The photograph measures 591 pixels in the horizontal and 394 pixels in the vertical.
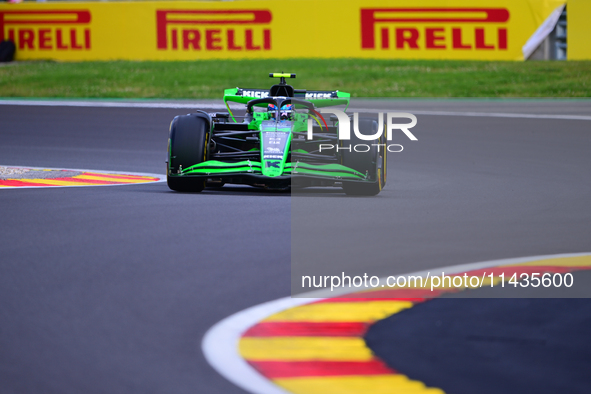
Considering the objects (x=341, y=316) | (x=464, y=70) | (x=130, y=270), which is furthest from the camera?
(x=464, y=70)

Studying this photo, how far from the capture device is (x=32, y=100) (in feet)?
68.5

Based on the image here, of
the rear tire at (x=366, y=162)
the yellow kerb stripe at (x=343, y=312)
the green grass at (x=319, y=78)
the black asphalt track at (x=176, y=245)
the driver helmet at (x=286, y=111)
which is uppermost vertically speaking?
the green grass at (x=319, y=78)

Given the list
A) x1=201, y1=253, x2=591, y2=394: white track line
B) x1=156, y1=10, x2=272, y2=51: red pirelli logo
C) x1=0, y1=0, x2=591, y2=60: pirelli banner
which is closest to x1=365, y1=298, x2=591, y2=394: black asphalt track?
x1=201, y1=253, x2=591, y2=394: white track line

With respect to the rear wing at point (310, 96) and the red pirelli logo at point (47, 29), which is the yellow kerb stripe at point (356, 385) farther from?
the red pirelli logo at point (47, 29)

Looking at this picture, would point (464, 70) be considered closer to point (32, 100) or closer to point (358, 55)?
point (358, 55)

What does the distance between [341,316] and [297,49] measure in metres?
22.7

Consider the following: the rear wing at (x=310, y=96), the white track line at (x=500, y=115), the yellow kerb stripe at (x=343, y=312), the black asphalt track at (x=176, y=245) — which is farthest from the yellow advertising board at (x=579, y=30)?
the yellow kerb stripe at (x=343, y=312)

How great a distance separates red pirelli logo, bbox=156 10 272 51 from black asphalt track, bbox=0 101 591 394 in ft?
47.3

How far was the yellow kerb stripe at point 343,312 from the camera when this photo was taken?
15.1 feet

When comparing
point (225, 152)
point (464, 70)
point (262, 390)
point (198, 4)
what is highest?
point (198, 4)

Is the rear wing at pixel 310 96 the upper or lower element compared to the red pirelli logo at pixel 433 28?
lower

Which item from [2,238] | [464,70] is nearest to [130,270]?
[2,238]

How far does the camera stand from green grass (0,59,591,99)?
71.4 ft

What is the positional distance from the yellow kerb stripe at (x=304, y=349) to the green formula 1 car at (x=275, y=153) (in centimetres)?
455
